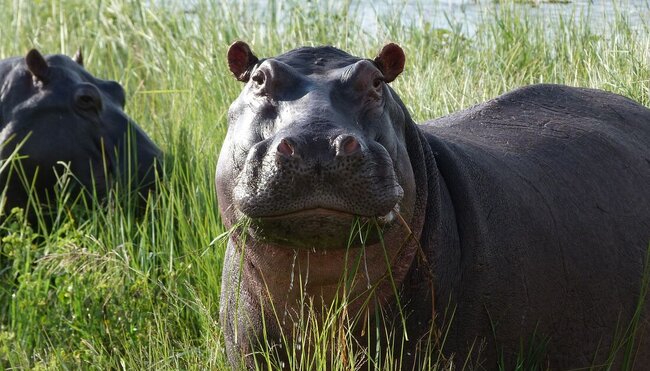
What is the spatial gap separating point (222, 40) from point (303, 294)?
462 cm

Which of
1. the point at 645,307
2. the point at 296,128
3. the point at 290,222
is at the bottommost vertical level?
the point at 645,307

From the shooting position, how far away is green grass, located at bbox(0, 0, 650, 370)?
15.3 feet

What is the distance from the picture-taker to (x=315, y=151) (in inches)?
125

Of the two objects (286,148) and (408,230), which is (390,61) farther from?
(286,148)

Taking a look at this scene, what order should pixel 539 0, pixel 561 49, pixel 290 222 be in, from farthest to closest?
pixel 539 0
pixel 561 49
pixel 290 222

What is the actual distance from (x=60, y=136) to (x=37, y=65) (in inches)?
15.7

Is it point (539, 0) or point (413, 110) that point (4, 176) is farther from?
point (539, 0)

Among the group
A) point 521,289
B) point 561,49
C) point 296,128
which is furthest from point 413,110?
point 296,128

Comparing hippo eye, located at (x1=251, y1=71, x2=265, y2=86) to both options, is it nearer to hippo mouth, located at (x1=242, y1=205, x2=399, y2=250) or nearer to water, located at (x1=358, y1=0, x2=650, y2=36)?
hippo mouth, located at (x1=242, y1=205, x2=399, y2=250)

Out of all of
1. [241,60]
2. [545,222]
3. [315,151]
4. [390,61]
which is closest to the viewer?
[315,151]

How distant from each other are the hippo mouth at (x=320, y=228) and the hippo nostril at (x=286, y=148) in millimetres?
160

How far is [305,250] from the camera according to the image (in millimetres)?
3490

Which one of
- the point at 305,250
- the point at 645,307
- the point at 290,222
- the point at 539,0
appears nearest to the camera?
the point at 290,222

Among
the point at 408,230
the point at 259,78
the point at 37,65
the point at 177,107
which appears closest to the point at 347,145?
the point at 408,230
